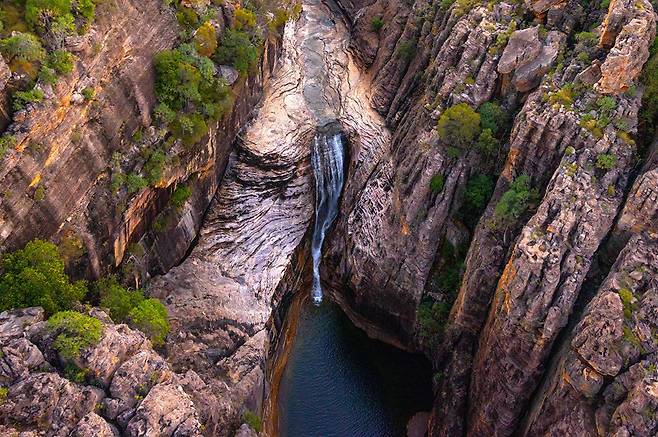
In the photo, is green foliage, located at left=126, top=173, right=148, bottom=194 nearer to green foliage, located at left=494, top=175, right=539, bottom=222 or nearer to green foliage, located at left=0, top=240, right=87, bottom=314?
green foliage, located at left=0, top=240, right=87, bottom=314

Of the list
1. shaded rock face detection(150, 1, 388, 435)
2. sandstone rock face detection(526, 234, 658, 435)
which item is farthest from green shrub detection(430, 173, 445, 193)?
Result: sandstone rock face detection(526, 234, 658, 435)

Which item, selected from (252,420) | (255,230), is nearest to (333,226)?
(255,230)

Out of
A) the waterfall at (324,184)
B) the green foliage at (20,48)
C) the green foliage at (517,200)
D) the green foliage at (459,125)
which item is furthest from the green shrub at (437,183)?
the green foliage at (20,48)

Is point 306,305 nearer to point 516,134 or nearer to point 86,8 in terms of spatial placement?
point 516,134

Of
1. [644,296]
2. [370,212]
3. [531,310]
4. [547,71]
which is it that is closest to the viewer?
[644,296]

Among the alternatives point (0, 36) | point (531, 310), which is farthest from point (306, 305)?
point (0, 36)

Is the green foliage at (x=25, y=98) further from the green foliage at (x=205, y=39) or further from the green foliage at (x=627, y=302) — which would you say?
the green foliage at (x=627, y=302)
